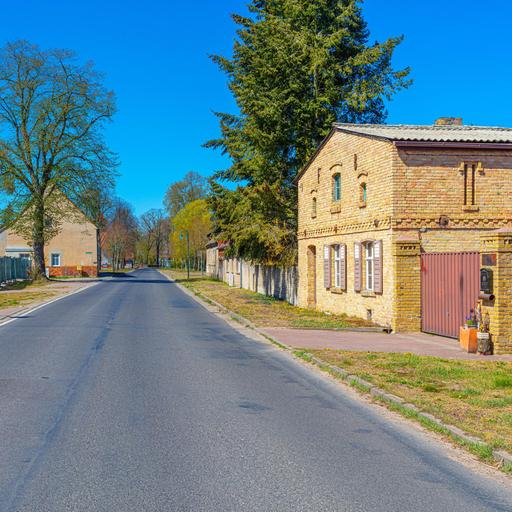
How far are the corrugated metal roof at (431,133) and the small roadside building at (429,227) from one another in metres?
0.05

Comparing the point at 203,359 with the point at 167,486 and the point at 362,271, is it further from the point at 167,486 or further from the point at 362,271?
the point at 362,271

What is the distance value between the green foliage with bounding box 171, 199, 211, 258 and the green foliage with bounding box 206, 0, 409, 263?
1557 inches

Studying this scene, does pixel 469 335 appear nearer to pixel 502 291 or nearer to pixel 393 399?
pixel 502 291

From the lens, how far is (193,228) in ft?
248

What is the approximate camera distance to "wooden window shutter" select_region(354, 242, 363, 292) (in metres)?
19.8

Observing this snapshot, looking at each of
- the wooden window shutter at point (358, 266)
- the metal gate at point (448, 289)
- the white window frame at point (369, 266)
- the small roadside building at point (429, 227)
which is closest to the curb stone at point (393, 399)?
the small roadside building at point (429, 227)

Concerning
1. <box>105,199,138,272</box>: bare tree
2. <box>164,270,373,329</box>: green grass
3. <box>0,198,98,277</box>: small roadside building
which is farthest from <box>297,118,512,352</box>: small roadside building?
<box>105,199,138,272</box>: bare tree

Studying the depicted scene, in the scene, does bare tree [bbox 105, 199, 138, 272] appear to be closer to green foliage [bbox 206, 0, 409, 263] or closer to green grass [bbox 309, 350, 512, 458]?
green foliage [bbox 206, 0, 409, 263]

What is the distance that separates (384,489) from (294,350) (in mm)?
8289

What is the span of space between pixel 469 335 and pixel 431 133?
812 centimetres

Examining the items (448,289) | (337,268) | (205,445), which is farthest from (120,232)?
(205,445)

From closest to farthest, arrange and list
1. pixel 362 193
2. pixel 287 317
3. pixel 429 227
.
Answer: pixel 429 227 → pixel 362 193 → pixel 287 317

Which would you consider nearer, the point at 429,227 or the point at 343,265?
the point at 429,227

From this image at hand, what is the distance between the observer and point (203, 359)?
1229cm
